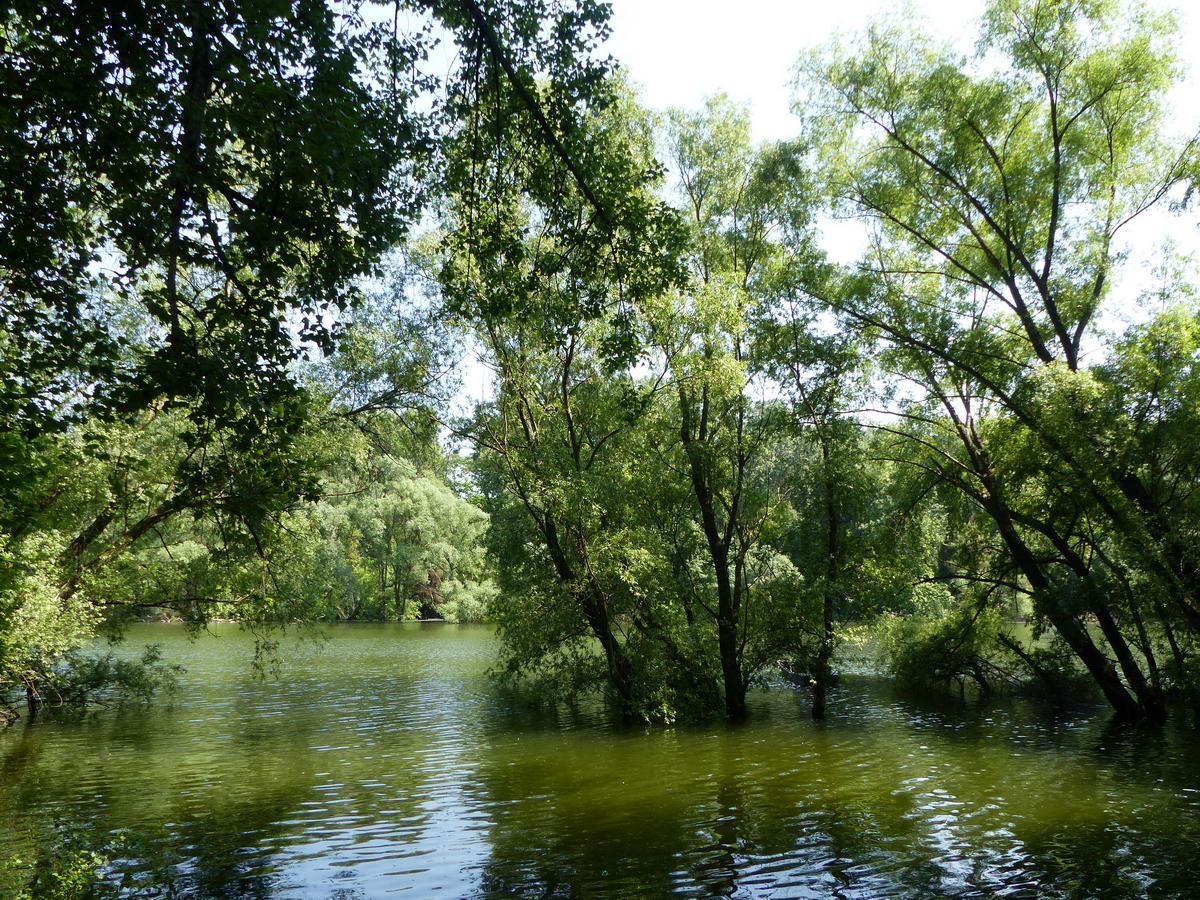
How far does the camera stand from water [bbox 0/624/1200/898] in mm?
8617

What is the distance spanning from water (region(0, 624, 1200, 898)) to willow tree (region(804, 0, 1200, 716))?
4.09 m

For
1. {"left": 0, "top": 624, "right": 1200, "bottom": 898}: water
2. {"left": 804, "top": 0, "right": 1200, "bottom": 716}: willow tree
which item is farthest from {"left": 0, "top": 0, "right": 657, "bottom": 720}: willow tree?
{"left": 804, "top": 0, "right": 1200, "bottom": 716}: willow tree

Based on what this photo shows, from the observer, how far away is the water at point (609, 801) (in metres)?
8.62

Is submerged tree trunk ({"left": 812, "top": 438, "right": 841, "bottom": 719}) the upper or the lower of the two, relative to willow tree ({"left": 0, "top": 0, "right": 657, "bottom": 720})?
lower

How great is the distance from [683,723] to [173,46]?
641 inches

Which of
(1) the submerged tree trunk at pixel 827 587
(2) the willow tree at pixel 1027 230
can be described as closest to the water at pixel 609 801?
(1) the submerged tree trunk at pixel 827 587

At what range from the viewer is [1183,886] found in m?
8.05

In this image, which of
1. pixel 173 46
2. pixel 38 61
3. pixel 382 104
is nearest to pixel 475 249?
pixel 382 104

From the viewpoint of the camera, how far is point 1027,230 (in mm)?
17734

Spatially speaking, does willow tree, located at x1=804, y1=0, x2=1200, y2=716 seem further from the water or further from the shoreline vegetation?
the water

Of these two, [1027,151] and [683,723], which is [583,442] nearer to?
[683,723]

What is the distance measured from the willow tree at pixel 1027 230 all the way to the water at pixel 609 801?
4.09 meters

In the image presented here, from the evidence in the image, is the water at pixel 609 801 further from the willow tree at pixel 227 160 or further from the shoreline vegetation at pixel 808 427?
the willow tree at pixel 227 160

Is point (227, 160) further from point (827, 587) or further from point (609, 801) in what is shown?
point (827, 587)
